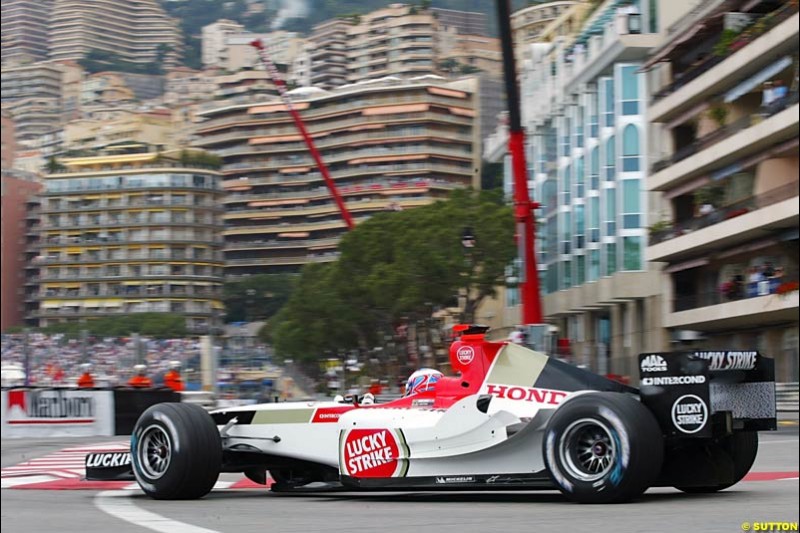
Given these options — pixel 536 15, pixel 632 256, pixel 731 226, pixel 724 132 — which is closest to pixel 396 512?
pixel 536 15

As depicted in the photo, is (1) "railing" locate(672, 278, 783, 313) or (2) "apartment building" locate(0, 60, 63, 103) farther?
(1) "railing" locate(672, 278, 783, 313)

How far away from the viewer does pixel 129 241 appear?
250 feet

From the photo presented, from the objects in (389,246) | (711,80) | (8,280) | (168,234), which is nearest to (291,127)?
(8,280)

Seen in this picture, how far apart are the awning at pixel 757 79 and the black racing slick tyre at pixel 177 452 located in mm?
30241

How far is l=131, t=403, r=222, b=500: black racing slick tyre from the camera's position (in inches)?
399

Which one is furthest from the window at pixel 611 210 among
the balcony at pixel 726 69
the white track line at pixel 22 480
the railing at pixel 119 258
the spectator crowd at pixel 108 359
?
the white track line at pixel 22 480

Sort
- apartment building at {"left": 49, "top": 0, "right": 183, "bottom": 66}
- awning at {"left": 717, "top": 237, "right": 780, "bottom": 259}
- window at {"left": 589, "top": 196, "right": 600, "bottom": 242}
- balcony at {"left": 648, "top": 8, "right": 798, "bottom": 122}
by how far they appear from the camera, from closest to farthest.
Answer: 1. apartment building at {"left": 49, "top": 0, "right": 183, "bottom": 66}
2. balcony at {"left": 648, "top": 8, "right": 798, "bottom": 122}
3. awning at {"left": 717, "top": 237, "right": 780, "bottom": 259}
4. window at {"left": 589, "top": 196, "right": 600, "bottom": 242}

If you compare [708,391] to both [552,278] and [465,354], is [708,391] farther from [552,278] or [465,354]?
[552,278]

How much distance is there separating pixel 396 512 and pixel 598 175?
143 feet

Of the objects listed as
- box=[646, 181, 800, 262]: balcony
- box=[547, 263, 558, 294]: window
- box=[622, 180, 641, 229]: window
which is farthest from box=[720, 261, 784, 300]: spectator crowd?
box=[622, 180, 641, 229]: window

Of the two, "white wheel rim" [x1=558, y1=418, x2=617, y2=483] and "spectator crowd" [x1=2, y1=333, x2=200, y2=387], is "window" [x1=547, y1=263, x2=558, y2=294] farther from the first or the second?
"white wheel rim" [x1=558, y1=418, x2=617, y2=483]

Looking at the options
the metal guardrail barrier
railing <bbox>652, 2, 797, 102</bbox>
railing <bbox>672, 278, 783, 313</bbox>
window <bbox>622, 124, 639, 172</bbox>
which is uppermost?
railing <bbox>652, 2, 797, 102</bbox>

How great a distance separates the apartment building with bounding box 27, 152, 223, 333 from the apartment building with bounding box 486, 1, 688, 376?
60.2 feet

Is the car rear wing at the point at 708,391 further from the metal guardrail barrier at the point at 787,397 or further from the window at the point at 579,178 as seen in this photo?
the window at the point at 579,178
